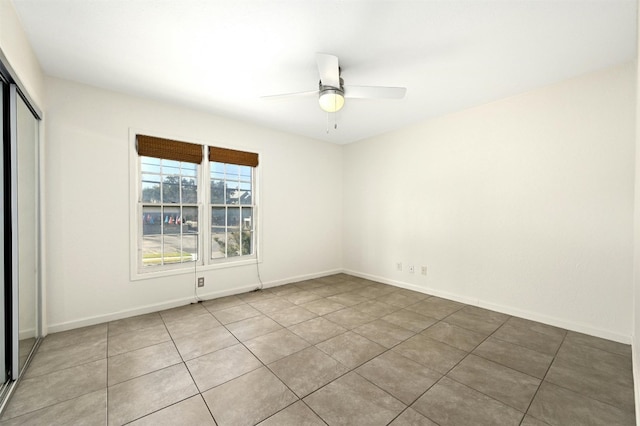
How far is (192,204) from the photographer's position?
12.1 ft

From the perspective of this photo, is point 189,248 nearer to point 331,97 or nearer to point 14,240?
point 14,240

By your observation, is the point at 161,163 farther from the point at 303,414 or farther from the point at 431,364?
the point at 431,364

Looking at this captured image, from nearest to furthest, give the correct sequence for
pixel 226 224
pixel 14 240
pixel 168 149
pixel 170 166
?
pixel 14 240, pixel 168 149, pixel 170 166, pixel 226 224

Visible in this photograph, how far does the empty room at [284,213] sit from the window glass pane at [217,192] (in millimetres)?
33

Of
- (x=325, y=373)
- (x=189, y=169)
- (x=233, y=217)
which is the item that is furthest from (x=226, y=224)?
(x=325, y=373)

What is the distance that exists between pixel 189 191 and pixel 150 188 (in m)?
0.46

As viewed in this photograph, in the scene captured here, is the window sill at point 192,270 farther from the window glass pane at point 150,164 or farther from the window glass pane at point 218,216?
the window glass pane at point 150,164

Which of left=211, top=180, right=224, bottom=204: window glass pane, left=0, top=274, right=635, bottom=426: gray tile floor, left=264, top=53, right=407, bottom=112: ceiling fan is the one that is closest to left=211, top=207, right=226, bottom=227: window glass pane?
left=211, top=180, right=224, bottom=204: window glass pane

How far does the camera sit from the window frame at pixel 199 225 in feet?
10.5

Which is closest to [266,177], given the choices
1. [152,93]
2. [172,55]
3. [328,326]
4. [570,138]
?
[152,93]

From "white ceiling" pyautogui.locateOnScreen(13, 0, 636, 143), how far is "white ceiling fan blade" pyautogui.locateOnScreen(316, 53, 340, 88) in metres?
0.23

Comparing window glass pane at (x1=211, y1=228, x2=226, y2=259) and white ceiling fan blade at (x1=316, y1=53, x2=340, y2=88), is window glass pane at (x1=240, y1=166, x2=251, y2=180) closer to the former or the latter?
window glass pane at (x1=211, y1=228, x2=226, y2=259)

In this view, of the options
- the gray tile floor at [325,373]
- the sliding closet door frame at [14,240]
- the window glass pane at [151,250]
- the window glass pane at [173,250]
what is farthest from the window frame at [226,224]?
the sliding closet door frame at [14,240]

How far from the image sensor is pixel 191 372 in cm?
208
